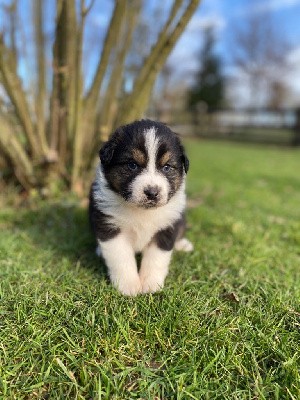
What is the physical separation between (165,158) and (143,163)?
0.18m

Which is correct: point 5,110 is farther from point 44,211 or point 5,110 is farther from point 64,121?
point 44,211

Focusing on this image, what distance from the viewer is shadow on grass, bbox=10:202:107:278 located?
10.7 ft

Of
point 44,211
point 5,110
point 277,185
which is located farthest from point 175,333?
point 277,185

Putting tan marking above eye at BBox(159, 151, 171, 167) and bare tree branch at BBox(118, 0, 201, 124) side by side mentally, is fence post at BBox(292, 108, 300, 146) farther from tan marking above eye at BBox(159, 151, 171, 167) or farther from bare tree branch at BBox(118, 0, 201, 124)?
tan marking above eye at BBox(159, 151, 171, 167)

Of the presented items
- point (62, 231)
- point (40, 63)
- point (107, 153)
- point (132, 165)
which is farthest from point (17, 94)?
point (132, 165)

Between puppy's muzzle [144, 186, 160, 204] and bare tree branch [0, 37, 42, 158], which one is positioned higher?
bare tree branch [0, 37, 42, 158]

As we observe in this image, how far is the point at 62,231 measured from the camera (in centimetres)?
395

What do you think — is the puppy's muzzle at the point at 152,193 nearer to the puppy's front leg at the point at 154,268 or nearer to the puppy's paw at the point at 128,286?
the puppy's front leg at the point at 154,268

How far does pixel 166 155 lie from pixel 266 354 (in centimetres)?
149

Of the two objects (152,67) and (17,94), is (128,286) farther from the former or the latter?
(17,94)

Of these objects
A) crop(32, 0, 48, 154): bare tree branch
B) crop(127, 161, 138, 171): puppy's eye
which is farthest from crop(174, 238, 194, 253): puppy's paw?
crop(32, 0, 48, 154): bare tree branch

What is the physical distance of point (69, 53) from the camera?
4.37 metres

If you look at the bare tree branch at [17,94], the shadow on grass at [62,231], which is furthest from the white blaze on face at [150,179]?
the bare tree branch at [17,94]

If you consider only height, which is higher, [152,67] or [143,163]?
[152,67]
